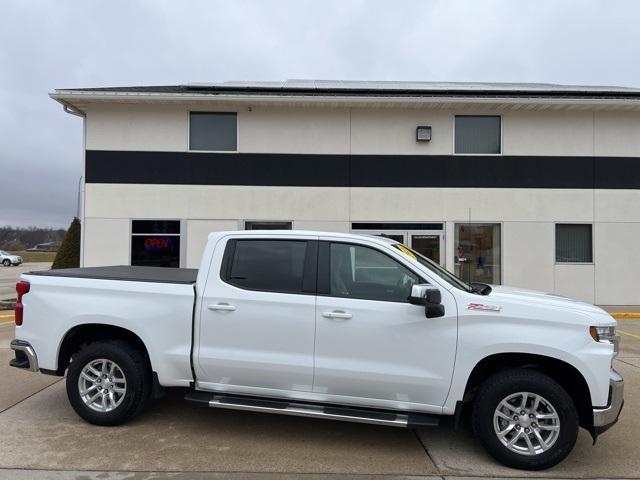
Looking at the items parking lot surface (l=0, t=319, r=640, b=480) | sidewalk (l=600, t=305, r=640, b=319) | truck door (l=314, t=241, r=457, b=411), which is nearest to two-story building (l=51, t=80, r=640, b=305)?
sidewalk (l=600, t=305, r=640, b=319)

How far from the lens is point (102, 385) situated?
4820mm

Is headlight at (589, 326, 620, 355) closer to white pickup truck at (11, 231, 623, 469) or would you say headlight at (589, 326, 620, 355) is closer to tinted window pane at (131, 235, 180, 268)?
white pickup truck at (11, 231, 623, 469)

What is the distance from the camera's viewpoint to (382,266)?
4469mm

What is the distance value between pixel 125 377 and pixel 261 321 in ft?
4.80

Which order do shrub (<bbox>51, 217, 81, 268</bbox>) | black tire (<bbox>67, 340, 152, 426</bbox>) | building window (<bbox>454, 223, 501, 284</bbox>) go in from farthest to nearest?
1. shrub (<bbox>51, 217, 81, 268</bbox>)
2. building window (<bbox>454, 223, 501, 284</bbox>)
3. black tire (<bbox>67, 340, 152, 426</bbox>)

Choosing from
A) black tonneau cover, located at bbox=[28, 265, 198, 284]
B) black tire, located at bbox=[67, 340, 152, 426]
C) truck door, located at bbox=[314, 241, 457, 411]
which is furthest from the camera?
black tonneau cover, located at bbox=[28, 265, 198, 284]

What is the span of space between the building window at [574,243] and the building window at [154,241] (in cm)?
1037

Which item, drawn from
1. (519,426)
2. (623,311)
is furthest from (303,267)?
(623,311)

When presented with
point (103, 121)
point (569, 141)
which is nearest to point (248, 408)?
point (103, 121)

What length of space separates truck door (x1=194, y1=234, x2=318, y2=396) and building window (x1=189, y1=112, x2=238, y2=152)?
958 cm

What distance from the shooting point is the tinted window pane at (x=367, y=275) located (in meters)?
4.37

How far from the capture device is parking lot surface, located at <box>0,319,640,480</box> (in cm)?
397

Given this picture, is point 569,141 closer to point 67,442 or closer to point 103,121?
point 103,121

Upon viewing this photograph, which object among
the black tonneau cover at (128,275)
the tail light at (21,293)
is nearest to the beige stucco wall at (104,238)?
the black tonneau cover at (128,275)
